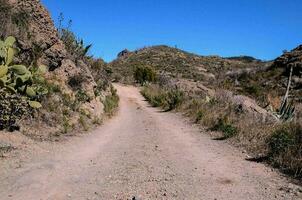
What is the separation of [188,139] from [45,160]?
468cm

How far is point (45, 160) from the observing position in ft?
29.8

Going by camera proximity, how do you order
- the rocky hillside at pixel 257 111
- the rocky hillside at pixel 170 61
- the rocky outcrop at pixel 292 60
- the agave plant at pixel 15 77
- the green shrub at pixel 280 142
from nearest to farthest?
the green shrub at pixel 280 142, the rocky hillside at pixel 257 111, the agave plant at pixel 15 77, the rocky outcrop at pixel 292 60, the rocky hillside at pixel 170 61

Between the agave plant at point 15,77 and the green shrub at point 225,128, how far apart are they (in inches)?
199

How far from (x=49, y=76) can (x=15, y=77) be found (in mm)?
4529

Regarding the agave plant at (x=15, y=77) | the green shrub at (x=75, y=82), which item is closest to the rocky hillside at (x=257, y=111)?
the green shrub at (x=75, y=82)

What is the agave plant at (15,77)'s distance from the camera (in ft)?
31.5

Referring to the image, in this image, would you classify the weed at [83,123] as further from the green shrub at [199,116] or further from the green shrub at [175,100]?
the green shrub at [175,100]

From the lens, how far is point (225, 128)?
12.9 metres

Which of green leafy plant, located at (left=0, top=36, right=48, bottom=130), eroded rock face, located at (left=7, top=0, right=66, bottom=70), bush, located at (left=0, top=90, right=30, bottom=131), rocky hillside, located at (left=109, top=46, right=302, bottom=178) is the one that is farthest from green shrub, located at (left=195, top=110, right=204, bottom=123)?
bush, located at (left=0, top=90, right=30, bottom=131)

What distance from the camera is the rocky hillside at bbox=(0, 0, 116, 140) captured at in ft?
39.8

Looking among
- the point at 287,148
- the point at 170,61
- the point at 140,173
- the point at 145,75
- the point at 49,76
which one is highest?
the point at 170,61

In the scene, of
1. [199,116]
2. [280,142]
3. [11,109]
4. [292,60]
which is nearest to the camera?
[280,142]

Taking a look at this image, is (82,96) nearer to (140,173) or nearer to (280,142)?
(140,173)

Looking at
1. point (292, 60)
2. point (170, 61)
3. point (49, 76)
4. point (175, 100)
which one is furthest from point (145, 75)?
point (49, 76)
